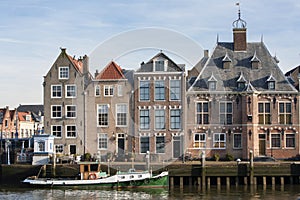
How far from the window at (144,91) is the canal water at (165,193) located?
1371cm

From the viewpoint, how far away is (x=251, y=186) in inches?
1767

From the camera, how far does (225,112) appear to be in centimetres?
5506

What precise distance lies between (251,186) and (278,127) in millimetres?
11349

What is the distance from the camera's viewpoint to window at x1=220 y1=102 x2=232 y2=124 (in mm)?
54938

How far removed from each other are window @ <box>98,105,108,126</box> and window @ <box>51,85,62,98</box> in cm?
447

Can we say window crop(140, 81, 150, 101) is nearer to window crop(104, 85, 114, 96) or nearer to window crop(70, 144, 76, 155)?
window crop(104, 85, 114, 96)

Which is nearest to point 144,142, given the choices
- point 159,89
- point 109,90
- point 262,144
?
point 159,89

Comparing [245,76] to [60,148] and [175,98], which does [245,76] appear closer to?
[175,98]

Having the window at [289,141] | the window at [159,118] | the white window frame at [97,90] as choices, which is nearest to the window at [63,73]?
the white window frame at [97,90]

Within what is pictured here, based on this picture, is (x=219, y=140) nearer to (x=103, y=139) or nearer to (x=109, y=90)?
(x=103, y=139)

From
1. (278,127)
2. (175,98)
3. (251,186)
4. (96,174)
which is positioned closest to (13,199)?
(96,174)

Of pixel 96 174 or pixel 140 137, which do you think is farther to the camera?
pixel 140 137

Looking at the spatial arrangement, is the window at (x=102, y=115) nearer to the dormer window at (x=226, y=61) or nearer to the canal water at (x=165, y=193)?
the dormer window at (x=226, y=61)

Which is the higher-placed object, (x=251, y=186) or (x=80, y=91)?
(x=80, y=91)
